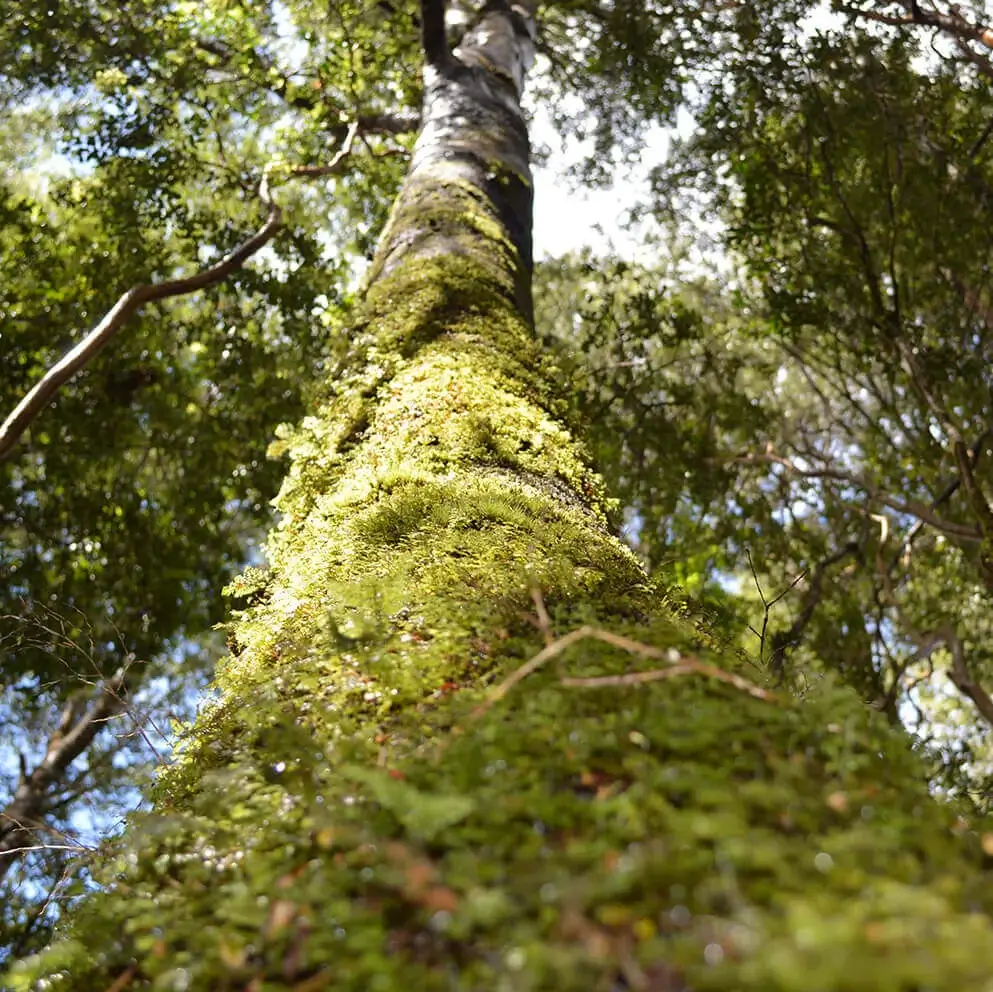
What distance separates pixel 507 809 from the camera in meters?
1.03

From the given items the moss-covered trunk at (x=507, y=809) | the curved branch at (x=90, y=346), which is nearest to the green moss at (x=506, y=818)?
the moss-covered trunk at (x=507, y=809)

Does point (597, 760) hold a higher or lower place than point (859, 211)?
lower

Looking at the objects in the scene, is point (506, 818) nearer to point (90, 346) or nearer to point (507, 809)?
point (507, 809)

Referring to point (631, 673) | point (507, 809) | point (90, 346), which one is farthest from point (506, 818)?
point (90, 346)

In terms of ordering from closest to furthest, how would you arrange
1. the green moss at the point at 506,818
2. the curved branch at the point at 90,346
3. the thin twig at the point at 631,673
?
the green moss at the point at 506,818
the thin twig at the point at 631,673
the curved branch at the point at 90,346

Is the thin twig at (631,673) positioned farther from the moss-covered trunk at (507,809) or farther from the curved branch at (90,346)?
the curved branch at (90,346)

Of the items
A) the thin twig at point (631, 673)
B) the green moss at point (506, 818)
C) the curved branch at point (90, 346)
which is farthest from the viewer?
the curved branch at point (90, 346)

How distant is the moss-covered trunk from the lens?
0.78m

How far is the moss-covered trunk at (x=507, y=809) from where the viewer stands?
785 mm

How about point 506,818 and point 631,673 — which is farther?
point 631,673

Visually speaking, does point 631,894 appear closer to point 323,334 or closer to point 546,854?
point 546,854

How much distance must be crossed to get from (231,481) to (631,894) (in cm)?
844

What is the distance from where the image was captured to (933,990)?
0.71m

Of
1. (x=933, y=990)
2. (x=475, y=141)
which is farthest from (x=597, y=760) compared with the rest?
(x=475, y=141)
